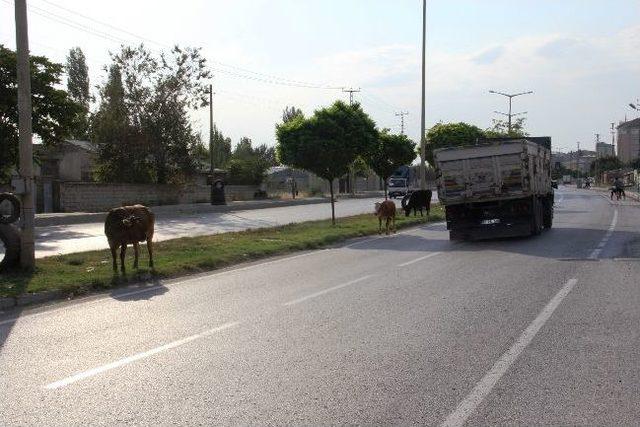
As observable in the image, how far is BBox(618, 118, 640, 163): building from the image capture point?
534 ft

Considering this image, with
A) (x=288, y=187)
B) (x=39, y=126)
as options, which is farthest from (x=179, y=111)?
(x=288, y=187)

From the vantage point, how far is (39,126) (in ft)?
94.7

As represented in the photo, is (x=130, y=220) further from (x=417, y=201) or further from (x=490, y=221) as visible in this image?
(x=417, y=201)

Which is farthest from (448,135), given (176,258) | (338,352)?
(338,352)

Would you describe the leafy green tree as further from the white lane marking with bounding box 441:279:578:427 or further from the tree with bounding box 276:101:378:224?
the white lane marking with bounding box 441:279:578:427

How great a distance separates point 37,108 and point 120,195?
9.90m

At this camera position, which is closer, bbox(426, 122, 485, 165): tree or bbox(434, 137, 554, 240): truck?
bbox(434, 137, 554, 240): truck

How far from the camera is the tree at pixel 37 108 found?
27688 mm

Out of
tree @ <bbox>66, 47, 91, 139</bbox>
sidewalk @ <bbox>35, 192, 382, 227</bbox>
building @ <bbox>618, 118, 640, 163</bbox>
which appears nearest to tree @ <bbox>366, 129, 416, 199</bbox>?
sidewalk @ <bbox>35, 192, 382, 227</bbox>

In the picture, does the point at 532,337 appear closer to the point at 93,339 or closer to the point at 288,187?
the point at 93,339

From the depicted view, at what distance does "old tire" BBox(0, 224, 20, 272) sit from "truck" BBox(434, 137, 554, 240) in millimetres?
11460

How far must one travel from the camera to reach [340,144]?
28.2 meters

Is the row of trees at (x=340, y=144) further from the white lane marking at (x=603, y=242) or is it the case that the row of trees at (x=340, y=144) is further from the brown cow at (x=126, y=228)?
the brown cow at (x=126, y=228)

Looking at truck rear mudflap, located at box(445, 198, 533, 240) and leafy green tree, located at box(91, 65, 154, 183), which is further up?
leafy green tree, located at box(91, 65, 154, 183)
